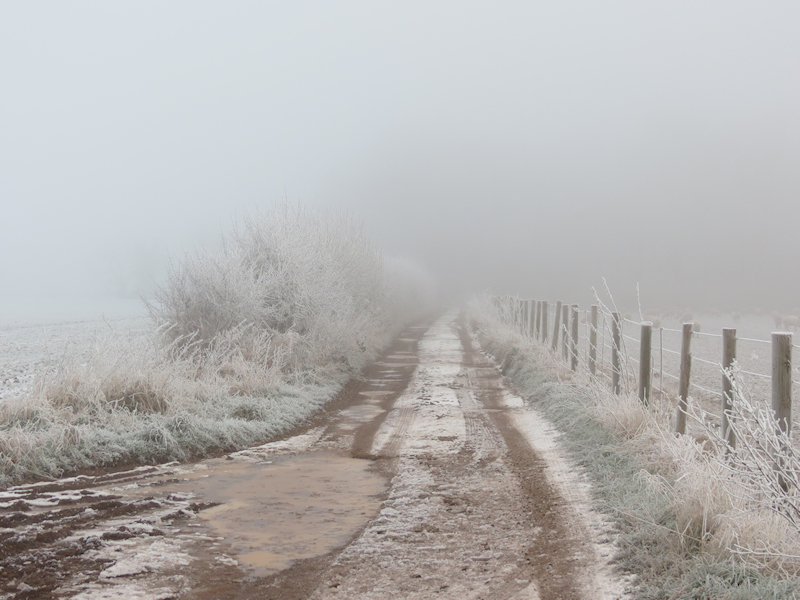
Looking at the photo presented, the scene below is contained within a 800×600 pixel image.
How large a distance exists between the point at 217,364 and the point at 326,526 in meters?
7.41

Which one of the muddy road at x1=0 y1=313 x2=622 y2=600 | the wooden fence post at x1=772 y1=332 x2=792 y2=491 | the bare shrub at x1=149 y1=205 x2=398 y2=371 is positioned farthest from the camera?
the bare shrub at x1=149 y1=205 x2=398 y2=371

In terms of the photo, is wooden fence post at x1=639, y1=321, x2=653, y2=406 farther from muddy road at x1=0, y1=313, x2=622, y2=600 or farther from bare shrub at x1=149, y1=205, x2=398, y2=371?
bare shrub at x1=149, y1=205, x2=398, y2=371

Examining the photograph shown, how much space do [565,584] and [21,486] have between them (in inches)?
209

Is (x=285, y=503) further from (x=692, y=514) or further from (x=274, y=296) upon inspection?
(x=274, y=296)

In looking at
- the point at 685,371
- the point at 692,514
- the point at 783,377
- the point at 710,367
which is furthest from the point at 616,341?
the point at 710,367

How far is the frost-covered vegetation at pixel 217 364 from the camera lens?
7.52 meters

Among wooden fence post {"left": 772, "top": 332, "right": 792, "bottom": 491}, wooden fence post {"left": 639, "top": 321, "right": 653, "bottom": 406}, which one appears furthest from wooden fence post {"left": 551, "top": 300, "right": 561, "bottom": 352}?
wooden fence post {"left": 772, "top": 332, "right": 792, "bottom": 491}

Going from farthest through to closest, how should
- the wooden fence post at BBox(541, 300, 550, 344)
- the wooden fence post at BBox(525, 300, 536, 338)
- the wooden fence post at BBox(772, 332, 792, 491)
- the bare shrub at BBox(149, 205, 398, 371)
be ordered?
the wooden fence post at BBox(525, 300, 536, 338) → the wooden fence post at BBox(541, 300, 550, 344) → the bare shrub at BBox(149, 205, 398, 371) → the wooden fence post at BBox(772, 332, 792, 491)

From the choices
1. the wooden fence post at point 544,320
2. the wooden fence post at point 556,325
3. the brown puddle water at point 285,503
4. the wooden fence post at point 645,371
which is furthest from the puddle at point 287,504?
the wooden fence post at point 544,320

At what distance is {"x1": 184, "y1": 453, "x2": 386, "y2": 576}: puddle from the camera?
4785 millimetres

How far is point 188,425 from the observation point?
8.21 metres

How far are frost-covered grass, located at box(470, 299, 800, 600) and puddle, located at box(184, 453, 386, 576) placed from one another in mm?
2204

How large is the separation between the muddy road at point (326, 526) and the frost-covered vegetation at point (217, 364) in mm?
639

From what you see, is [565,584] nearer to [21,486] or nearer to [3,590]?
[3,590]
